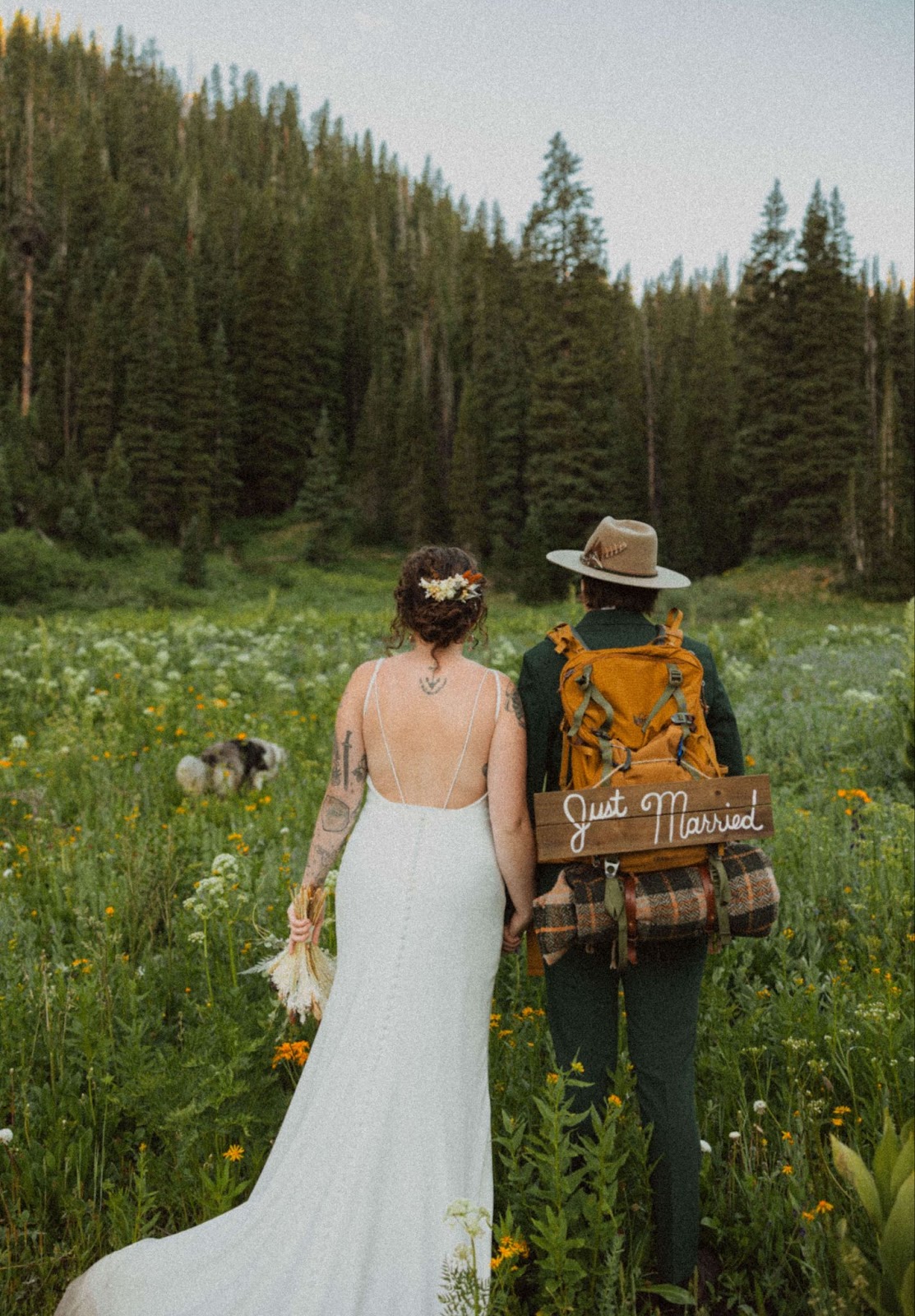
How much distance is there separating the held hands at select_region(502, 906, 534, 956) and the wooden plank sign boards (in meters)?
0.46

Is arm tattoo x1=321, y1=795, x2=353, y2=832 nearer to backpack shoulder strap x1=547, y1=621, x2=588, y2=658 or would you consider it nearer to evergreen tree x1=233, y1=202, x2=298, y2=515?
backpack shoulder strap x1=547, y1=621, x2=588, y2=658

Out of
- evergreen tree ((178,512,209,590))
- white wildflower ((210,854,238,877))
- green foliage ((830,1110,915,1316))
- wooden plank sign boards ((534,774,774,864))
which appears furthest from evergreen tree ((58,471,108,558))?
green foliage ((830,1110,915,1316))

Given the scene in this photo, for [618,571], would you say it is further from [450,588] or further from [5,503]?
[5,503]

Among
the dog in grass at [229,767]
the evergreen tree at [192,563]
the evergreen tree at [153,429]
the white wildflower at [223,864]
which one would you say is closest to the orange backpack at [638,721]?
the white wildflower at [223,864]

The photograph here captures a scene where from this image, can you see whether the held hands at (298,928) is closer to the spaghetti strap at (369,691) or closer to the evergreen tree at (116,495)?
the spaghetti strap at (369,691)

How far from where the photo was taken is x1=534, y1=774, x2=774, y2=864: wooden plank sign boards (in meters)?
2.40

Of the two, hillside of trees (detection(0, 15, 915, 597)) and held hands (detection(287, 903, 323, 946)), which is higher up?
hillside of trees (detection(0, 15, 915, 597))

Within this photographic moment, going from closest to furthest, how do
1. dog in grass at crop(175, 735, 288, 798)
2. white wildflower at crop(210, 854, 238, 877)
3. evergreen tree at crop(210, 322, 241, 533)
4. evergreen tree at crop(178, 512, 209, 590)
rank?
1. white wildflower at crop(210, 854, 238, 877)
2. dog in grass at crop(175, 735, 288, 798)
3. evergreen tree at crop(178, 512, 209, 590)
4. evergreen tree at crop(210, 322, 241, 533)

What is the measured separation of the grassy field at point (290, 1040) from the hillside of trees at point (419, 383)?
93.4 ft

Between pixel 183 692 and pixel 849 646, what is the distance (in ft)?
34.7

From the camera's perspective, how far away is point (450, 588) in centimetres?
271

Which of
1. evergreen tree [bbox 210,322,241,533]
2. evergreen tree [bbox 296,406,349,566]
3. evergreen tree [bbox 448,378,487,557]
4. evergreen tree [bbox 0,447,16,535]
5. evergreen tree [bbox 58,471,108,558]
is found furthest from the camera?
evergreen tree [bbox 210,322,241,533]

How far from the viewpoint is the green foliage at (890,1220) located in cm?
181

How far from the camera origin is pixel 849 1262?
6.12 ft
